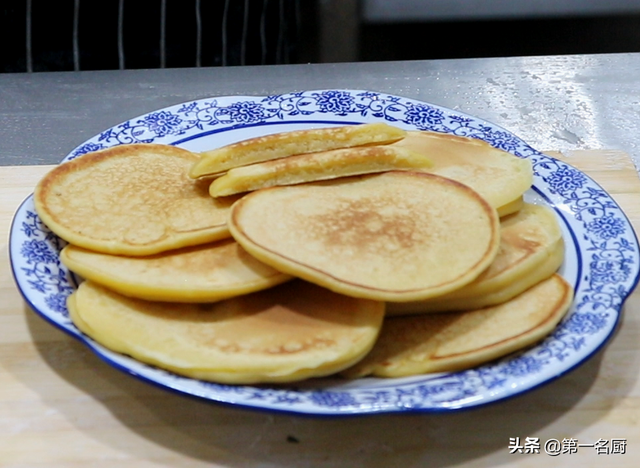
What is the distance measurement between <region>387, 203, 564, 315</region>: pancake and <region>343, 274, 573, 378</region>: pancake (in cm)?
2

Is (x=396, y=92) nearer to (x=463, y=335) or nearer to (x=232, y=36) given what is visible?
(x=232, y=36)

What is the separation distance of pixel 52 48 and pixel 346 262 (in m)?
1.86

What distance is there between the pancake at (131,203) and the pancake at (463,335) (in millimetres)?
297

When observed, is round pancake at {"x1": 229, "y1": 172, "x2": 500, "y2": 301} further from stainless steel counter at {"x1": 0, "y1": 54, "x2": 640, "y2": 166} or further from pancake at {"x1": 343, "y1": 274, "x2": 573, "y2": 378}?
stainless steel counter at {"x1": 0, "y1": 54, "x2": 640, "y2": 166}

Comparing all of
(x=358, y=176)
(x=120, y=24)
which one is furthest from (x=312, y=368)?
(x=120, y=24)

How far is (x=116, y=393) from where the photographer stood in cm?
104

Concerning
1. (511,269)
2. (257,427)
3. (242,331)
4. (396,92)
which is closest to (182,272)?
(242,331)

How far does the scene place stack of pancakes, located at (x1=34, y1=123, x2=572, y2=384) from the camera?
37.5 inches

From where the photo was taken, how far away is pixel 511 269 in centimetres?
106

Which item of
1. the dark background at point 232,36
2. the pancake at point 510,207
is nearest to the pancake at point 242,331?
the pancake at point 510,207

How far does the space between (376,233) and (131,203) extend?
0.41 meters

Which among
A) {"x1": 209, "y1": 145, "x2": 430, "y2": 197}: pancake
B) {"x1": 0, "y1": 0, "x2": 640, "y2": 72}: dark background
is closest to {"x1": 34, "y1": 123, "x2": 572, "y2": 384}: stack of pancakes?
{"x1": 209, "y1": 145, "x2": 430, "y2": 197}: pancake

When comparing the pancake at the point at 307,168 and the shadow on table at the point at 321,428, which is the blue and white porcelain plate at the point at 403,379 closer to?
the shadow on table at the point at 321,428

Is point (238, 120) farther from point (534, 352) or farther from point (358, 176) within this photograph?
point (534, 352)
